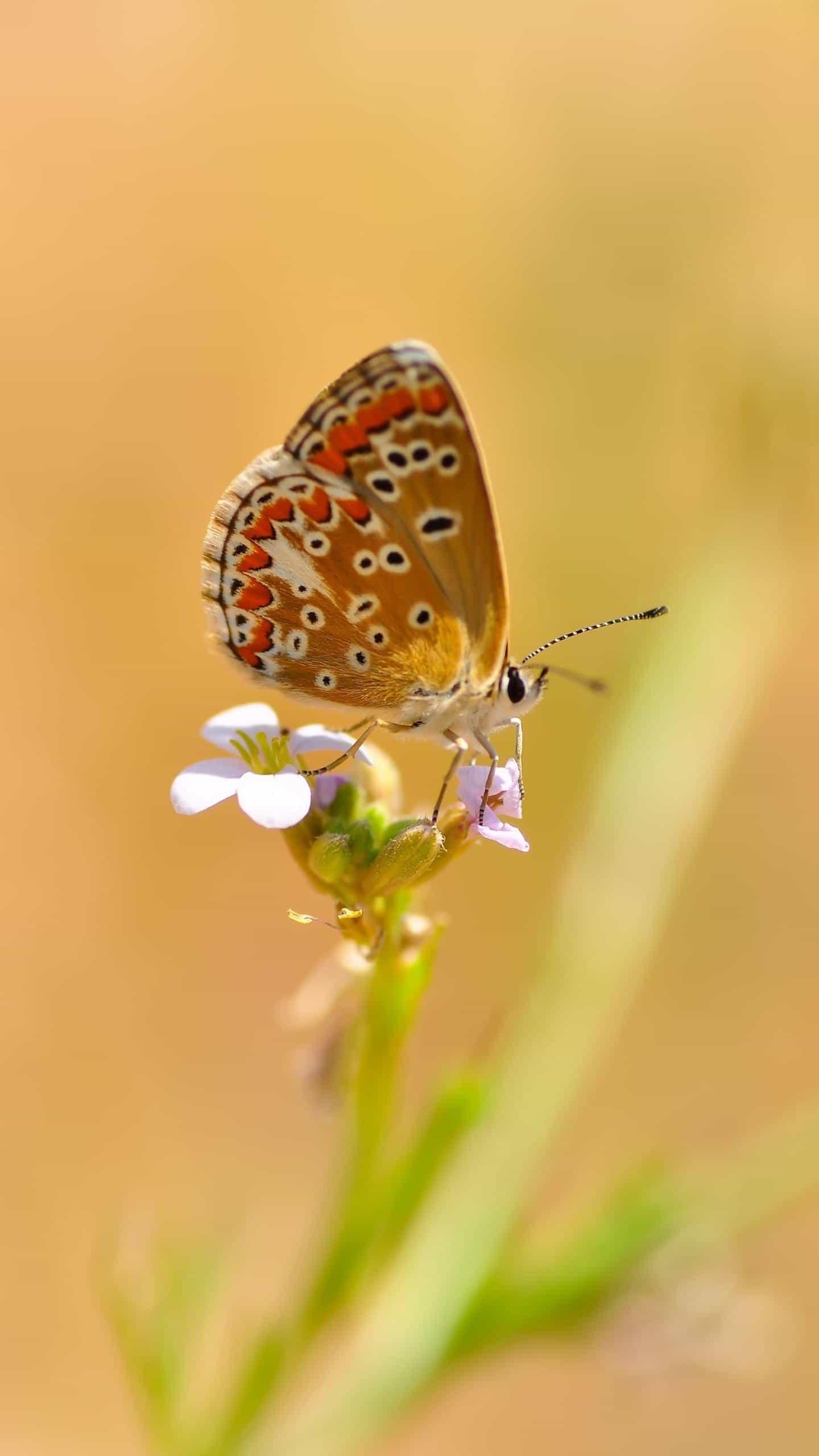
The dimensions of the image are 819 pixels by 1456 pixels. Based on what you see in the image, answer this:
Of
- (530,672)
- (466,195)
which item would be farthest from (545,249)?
(530,672)

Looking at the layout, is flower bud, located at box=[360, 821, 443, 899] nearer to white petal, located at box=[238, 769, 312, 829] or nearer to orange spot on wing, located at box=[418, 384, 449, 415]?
white petal, located at box=[238, 769, 312, 829]

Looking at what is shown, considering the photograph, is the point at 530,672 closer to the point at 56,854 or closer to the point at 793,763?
the point at 56,854

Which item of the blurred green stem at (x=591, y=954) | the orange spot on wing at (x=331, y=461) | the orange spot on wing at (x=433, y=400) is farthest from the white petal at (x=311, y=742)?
the blurred green stem at (x=591, y=954)

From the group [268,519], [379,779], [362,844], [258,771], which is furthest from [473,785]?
[268,519]

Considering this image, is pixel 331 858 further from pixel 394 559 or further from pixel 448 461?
pixel 448 461

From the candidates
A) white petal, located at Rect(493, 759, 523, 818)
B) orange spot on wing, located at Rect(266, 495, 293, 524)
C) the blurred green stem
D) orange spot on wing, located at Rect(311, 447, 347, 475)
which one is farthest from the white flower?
the blurred green stem

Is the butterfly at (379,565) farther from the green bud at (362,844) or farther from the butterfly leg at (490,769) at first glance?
the green bud at (362,844)

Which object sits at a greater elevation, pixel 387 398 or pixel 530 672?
pixel 387 398
